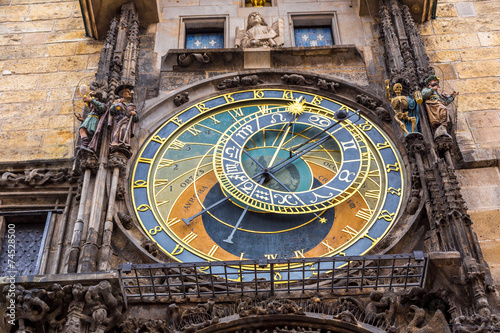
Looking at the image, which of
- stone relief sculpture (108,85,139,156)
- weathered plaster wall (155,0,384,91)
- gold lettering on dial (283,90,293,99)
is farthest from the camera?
weathered plaster wall (155,0,384,91)

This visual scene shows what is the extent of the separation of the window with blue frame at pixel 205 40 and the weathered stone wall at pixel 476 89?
3407 mm

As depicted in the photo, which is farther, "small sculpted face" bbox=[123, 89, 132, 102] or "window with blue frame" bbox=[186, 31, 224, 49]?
"window with blue frame" bbox=[186, 31, 224, 49]

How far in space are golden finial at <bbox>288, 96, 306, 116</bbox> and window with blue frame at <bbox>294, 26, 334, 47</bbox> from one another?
1689mm

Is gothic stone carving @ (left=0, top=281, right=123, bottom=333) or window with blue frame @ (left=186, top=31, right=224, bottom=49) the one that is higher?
window with blue frame @ (left=186, top=31, right=224, bottom=49)

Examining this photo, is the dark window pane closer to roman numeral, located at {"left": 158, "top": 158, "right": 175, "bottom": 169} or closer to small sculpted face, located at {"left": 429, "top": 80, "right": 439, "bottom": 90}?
roman numeral, located at {"left": 158, "top": 158, "right": 175, "bottom": 169}

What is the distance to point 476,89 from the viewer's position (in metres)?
12.0

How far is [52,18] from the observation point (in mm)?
13805

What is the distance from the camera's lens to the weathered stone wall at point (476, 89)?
33.0ft

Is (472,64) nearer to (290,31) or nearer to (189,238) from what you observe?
(290,31)

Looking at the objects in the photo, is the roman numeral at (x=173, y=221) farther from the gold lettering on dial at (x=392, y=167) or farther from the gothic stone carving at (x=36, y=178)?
the gold lettering on dial at (x=392, y=167)

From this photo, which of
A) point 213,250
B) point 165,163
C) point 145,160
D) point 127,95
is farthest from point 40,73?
point 213,250

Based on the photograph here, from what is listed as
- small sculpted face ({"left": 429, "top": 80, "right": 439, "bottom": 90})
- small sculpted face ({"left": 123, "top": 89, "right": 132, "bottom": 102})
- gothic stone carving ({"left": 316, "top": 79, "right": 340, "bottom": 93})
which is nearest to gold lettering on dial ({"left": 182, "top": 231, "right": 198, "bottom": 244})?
small sculpted face ({"left": 123, "top": 89, "right": 132, "bottom": 102})

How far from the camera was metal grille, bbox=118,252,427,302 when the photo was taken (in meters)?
8.45

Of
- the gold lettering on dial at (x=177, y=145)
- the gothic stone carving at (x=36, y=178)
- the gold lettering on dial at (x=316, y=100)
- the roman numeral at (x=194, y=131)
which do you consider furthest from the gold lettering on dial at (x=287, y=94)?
the gothic stone carving at (x=36, y=178)
